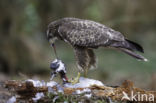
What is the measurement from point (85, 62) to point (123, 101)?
1313 millimetres

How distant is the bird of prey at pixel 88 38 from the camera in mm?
6785

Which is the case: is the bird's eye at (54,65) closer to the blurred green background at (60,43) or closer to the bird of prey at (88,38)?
the bird of prey at (88,38)

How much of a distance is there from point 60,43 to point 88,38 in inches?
453

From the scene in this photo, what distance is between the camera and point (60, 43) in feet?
60.3

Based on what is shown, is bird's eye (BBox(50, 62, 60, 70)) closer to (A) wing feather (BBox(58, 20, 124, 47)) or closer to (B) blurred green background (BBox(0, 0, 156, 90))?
(A) wing feather (BBox(58, 20, 124, 47))

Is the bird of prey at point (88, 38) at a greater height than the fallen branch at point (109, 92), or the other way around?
the bird of prey at point (88, 38)

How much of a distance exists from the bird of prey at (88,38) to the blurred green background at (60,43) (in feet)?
17.6

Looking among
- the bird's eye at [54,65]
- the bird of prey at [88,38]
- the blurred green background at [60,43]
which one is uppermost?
the blurred green background at [60,43]

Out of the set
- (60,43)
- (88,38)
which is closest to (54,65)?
(88,38)

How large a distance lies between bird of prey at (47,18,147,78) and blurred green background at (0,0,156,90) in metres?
5.37

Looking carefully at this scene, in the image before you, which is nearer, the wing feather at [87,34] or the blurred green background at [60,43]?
the wing feather at [87,34]

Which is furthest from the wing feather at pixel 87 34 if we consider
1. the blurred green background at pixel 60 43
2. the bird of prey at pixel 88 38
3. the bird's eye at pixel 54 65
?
the blurred green background at pixel 60 43

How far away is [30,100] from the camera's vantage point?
18.7 ft

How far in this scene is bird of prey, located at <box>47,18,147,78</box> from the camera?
6.79 m
